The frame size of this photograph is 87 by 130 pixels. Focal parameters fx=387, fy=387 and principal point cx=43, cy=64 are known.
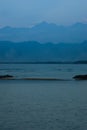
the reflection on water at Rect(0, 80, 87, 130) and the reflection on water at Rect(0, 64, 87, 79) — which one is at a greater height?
the reflection on water at Rect(0, 80, 87, 130)

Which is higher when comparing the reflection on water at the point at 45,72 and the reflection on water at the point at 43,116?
the reflection on water at the point at 43,116

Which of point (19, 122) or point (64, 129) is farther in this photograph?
point (19, 122)

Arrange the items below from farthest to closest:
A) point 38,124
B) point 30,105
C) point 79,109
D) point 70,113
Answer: point 30,105 < point 79,109 < point 70,113 < point 38,124

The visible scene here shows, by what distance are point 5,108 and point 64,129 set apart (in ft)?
29.1

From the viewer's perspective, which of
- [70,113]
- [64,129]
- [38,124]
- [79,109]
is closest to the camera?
[64,129]

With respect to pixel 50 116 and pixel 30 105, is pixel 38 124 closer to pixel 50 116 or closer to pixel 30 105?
pixel 50 116

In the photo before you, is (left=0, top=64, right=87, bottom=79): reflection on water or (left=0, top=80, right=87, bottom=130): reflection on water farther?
(left=0, top=64, right=87, bottom=79): reflection on water

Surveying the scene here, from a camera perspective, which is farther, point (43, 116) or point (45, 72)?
point (45, 72)

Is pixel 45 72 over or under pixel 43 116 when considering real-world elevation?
under

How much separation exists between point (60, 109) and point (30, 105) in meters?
3.31

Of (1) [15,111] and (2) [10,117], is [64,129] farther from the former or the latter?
(1) [15,111]

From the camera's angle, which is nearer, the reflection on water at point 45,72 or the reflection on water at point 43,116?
the reflection on water at point 43,116

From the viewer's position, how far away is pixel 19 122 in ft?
73.3

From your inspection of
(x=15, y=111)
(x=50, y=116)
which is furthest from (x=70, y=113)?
(x=15, y=111)
